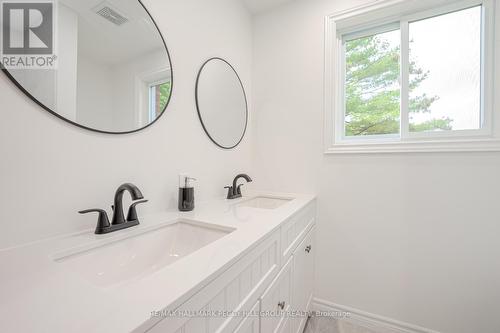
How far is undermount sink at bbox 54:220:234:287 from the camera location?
2.06 ft

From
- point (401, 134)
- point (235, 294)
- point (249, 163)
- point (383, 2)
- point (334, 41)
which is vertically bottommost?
point (235, 294)

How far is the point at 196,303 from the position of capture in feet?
1.53

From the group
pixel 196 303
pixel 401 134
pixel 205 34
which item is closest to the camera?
pixel 196 303

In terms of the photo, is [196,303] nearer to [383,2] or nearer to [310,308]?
[310,308]

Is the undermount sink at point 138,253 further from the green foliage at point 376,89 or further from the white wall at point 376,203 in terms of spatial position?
the green foliage at point 376,89

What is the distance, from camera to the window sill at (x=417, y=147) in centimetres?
119

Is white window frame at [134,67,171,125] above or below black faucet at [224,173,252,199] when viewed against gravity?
above

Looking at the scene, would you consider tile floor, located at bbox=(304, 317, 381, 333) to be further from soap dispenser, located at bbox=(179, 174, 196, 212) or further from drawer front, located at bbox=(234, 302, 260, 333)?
soap dispenser, located at bbox=(179, 174, 196, 212)

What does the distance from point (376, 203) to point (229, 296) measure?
130 cm

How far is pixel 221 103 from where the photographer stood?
1.53 m

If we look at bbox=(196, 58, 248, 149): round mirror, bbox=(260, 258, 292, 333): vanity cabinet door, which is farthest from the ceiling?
bbox=(260, 258, 292, 333): vanity cabinet door

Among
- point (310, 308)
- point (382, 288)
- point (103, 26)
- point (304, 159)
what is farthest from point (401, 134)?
point (103, 26)

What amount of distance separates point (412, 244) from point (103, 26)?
82.2 inches

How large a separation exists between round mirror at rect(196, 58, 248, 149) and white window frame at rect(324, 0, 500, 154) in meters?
0.70
